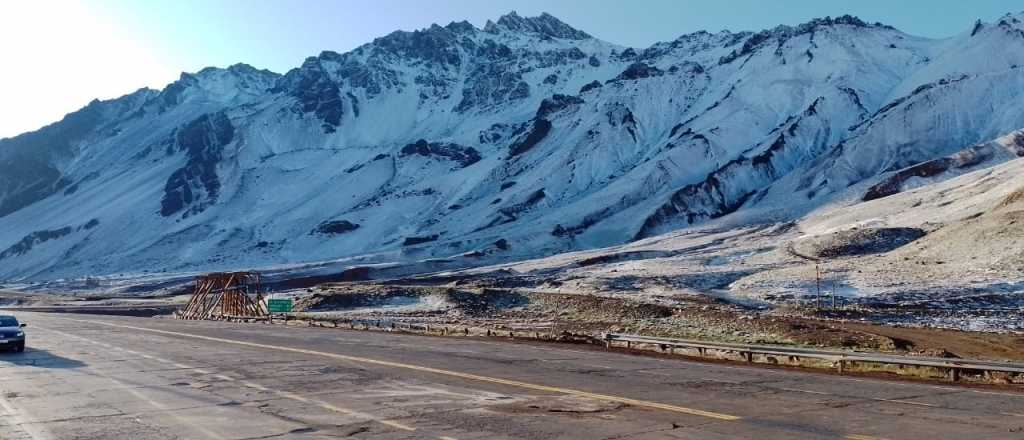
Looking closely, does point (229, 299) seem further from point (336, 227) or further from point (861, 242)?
point (336, 227)

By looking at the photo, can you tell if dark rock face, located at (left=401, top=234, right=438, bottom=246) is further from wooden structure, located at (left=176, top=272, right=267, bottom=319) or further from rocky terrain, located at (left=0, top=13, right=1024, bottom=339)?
wooden structure, located at (left=176, top=272, right=267, bottom=319)

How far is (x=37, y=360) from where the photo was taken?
25.6 metres

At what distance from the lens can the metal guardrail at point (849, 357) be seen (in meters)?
19.6

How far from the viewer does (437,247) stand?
488 ft

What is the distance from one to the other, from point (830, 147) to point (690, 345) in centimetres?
14093

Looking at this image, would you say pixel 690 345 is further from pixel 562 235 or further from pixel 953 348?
pixel 562 235

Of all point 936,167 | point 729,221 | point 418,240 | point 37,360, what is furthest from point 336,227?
point 37,360

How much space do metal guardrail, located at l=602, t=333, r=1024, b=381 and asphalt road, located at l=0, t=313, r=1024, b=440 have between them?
1820 mm

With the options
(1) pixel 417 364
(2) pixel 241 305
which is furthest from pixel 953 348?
(2) pixel 241 305

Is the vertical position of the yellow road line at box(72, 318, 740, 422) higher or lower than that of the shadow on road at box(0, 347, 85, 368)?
lower

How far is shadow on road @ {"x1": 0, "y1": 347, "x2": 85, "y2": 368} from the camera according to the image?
23977 millimetres

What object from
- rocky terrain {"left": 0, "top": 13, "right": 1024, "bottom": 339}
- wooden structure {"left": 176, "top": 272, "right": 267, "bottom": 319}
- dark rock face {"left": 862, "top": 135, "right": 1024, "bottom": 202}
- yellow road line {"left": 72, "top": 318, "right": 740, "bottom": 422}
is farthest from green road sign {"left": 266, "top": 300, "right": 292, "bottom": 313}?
dark rock face {"left": 862, "top": 135, "right": 1024, "bottom": 202}

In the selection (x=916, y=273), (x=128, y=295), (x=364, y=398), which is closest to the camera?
(x=364, y=398)

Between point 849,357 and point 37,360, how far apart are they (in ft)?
81.3
